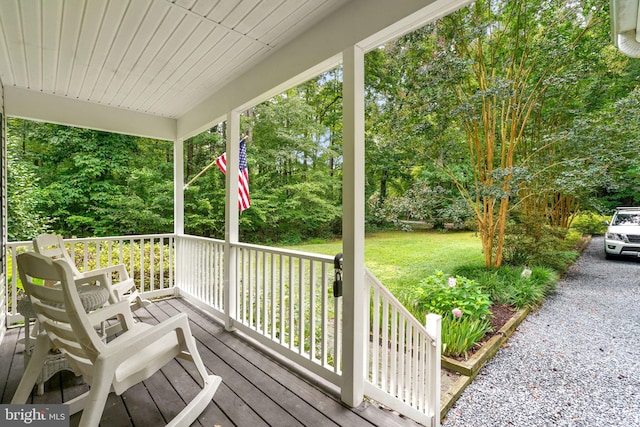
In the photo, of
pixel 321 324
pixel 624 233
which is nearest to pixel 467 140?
pixel 624 233

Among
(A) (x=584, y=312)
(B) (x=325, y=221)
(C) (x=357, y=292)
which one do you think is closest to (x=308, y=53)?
(C) (x=357, y=292)

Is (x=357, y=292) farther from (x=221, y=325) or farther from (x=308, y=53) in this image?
(x=221, y=325)

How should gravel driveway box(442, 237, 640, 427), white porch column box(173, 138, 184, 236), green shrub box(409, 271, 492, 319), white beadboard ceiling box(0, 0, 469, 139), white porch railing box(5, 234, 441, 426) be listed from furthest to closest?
white porch column box(173, 138, 184, 236), green shrub box(409, 271, 492, 319), gravel driveway box(442, 237, 640, 427), white porch railing box(5, 234, 441, 426), white beadboard ceiling box(0, 0, 469, 139)

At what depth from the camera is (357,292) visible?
5.97 ft

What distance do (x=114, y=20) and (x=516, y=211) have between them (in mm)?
5162

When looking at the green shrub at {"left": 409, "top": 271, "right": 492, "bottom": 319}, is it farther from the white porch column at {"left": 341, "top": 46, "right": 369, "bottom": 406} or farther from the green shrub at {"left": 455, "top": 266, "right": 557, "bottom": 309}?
the white porch column at {"left": 341, "top": 46, "right": 369, "bottom": 406}

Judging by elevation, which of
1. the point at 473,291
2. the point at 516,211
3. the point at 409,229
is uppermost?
the point at 516,211

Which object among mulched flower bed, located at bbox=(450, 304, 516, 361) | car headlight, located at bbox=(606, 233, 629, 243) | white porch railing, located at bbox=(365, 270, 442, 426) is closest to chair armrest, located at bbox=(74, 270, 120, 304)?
white porch railing, located at bbox=(365, 270, 442, 426)

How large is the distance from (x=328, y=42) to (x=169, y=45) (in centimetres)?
137

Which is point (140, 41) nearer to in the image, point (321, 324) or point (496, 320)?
point (321, 324)

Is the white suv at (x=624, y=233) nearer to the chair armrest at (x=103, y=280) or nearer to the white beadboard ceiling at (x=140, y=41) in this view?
the white beadboard ceiling at (x=140, y=41)

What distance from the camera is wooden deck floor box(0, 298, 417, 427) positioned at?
1654 mm

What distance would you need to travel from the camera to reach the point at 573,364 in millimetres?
2730

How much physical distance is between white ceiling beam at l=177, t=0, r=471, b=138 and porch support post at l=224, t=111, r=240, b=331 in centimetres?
26
